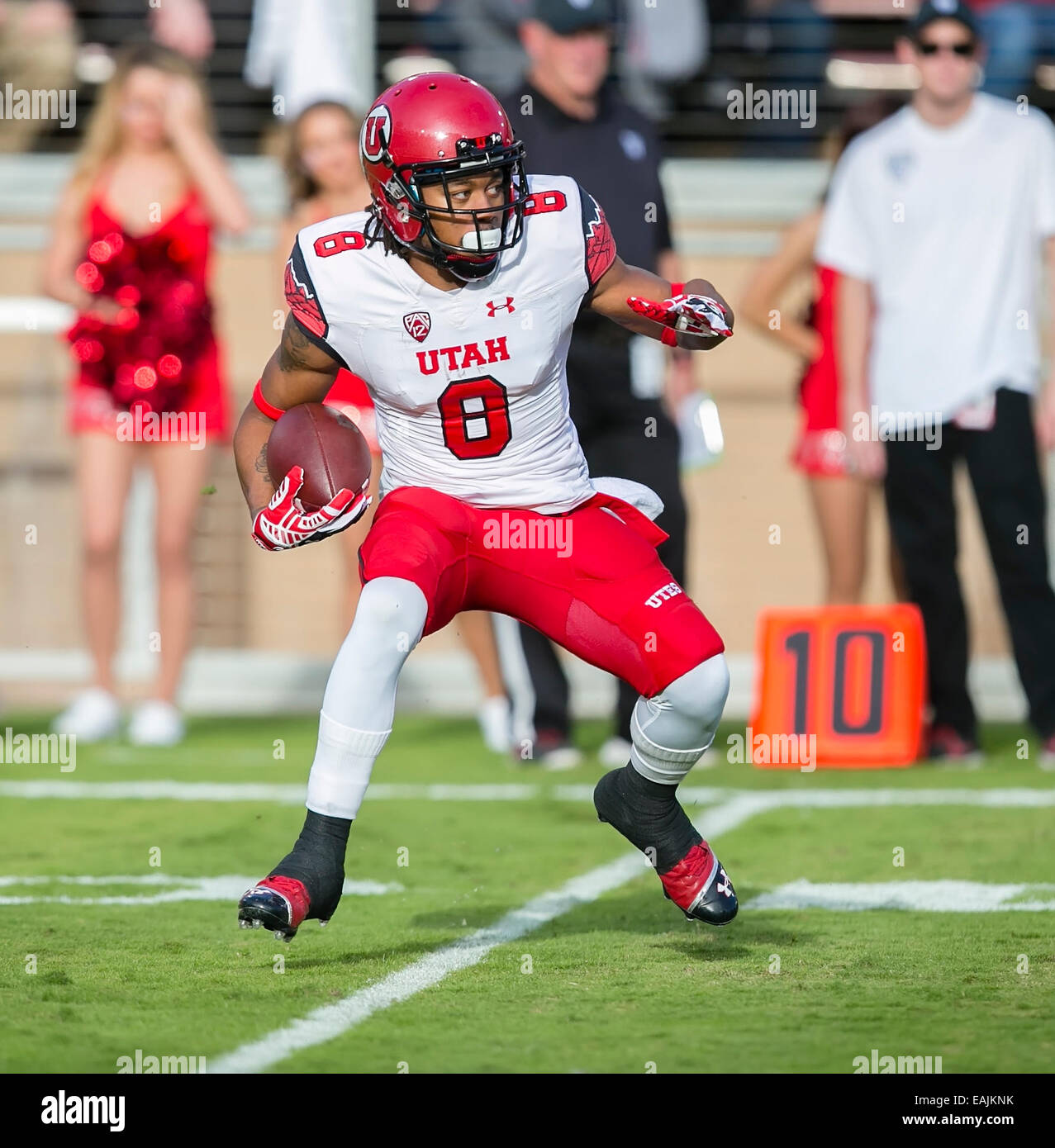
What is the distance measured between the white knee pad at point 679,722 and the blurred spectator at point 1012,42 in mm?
6226

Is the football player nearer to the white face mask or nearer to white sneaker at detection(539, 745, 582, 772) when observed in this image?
the white face mask

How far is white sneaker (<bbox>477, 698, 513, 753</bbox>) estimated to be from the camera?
754cm

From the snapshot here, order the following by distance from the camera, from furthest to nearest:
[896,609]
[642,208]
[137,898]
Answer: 1. [896,609]
2. [642,208]
3. [137,898]

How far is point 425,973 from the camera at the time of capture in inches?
159

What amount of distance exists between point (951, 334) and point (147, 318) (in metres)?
2.99

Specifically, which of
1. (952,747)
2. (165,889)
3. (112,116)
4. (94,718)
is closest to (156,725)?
(94,718)

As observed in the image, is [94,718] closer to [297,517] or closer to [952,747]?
[952,747]

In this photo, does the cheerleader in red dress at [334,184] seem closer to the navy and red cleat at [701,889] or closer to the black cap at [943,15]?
the black cap at [943,15]

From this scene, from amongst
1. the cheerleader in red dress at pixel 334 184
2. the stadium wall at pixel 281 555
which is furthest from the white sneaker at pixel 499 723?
the stadium wall at pixel 281 555

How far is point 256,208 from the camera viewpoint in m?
9.64

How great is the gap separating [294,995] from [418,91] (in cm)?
183
